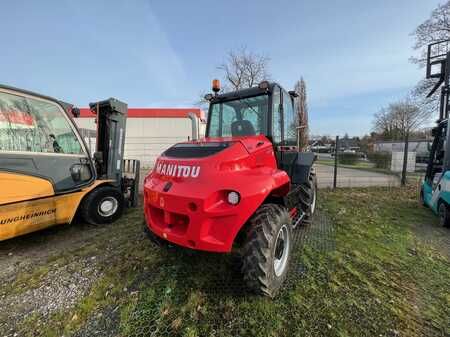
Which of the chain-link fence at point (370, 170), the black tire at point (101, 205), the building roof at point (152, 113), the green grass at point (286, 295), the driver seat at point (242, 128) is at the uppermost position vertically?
the building roof at point (152, 113)

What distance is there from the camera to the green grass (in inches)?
73.2

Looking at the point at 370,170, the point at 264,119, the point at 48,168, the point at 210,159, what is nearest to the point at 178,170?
the point at 210,159

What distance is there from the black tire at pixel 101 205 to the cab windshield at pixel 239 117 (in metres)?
2.38

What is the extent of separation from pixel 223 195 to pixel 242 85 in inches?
797

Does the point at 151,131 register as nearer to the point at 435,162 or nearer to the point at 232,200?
the point at 435,162

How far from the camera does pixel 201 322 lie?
1.90 meters

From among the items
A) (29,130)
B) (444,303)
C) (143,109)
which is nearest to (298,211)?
(444,303)

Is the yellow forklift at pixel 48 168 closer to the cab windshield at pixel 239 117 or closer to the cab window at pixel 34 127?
the cab window at pixel 34 127

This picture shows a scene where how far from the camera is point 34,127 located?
3.37 m

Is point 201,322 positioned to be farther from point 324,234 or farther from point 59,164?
point 59,164

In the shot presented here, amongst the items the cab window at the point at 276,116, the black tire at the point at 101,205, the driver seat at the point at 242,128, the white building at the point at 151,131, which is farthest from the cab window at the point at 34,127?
the white building at the point at 151,131

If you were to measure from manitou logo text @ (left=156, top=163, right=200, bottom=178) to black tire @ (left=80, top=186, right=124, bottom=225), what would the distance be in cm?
229

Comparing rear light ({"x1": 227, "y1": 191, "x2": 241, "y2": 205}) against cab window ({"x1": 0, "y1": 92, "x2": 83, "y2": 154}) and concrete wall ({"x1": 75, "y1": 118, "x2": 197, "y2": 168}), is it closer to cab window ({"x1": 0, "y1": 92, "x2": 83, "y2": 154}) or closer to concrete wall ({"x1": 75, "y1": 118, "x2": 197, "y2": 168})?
cab window ({"x1": 0, "y1": 92, "x2": 83, "y2": 154})

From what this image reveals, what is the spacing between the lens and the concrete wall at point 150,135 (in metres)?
16.2
